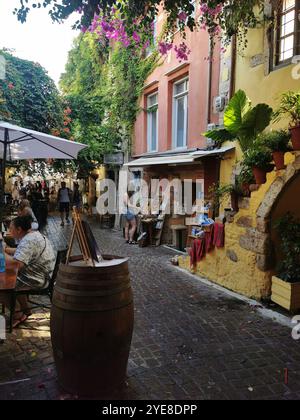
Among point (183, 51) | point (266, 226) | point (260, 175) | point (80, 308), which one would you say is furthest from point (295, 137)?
point (183, 51)

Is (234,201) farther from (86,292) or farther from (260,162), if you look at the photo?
(86,292)

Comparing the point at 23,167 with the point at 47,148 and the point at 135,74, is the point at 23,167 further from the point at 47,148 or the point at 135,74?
the point at 47,148

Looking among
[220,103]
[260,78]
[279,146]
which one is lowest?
[279,146]

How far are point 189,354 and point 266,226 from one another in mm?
2532

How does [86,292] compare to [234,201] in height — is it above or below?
below

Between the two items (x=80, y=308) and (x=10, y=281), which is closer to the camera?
(x=80, y=308)

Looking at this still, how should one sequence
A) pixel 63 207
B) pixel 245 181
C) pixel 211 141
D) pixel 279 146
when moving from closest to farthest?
pixel 279 146
pixel 245 181
pixel 211 141
pixel 63 207

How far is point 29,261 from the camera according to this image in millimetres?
4422

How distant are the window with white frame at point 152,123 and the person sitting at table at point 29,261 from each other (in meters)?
8.79

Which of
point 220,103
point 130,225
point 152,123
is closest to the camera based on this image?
point 220,103

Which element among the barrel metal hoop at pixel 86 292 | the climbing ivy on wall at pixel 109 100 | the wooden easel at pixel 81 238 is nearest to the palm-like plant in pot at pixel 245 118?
the wooden easel at pixel 81 238

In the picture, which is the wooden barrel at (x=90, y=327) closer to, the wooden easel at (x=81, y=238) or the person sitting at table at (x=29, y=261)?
the wooden easel at (x=81, y=238)

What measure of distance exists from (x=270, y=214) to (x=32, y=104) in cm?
863
